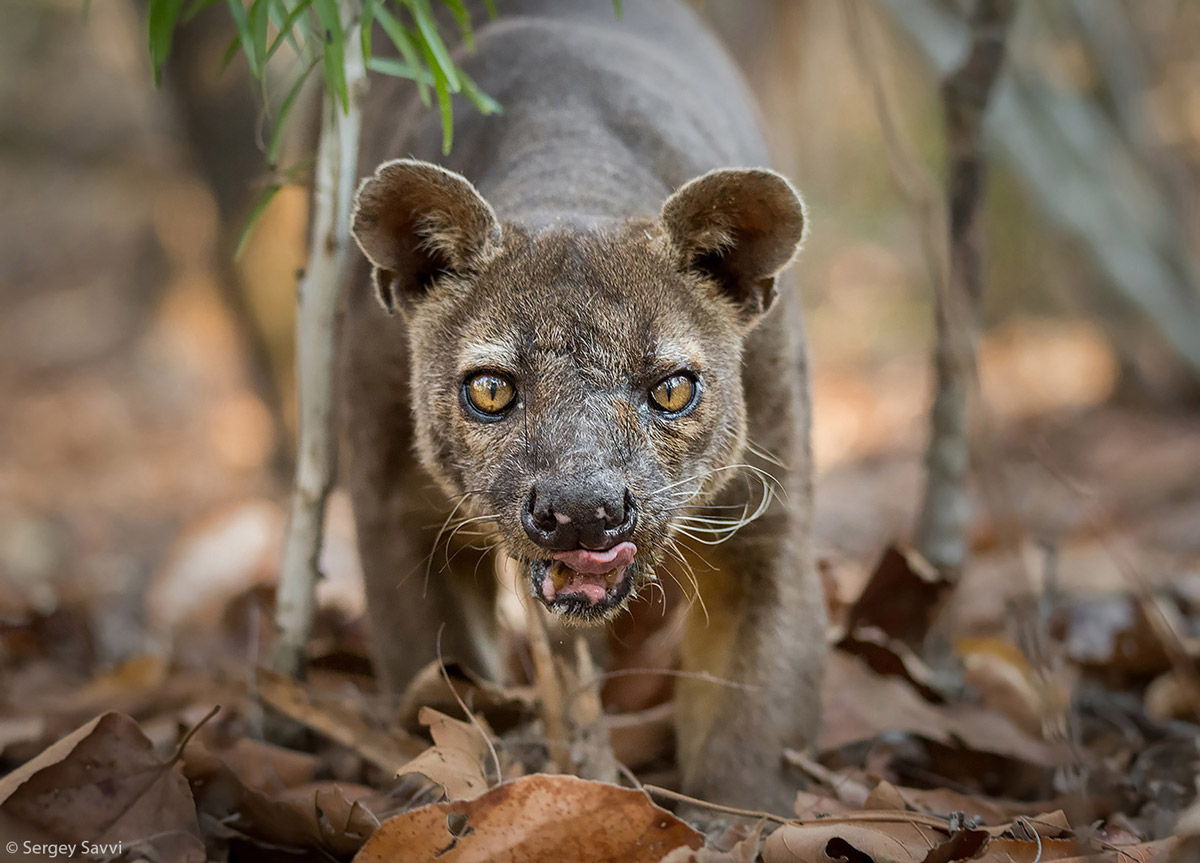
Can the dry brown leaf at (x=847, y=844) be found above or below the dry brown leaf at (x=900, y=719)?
above

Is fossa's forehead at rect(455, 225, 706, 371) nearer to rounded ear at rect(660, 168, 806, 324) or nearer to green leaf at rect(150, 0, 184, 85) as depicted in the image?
rounded ear at rect(660, 168, 806, 324)

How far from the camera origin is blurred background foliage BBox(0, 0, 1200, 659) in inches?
302

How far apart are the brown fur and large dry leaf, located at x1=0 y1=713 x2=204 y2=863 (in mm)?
1042

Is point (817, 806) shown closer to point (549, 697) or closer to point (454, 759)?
point (549, 697)

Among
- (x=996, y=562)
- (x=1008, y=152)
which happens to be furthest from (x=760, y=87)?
(x=996, y=562)

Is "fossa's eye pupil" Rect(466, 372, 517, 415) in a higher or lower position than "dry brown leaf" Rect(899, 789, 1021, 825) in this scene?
higher

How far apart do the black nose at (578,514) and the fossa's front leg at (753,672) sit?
3.21 ft

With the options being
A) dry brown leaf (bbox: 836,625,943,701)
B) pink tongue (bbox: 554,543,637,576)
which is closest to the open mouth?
pink tongue (bbox: 554,543,637,576)

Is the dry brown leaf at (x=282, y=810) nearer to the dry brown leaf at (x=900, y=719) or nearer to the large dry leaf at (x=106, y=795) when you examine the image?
the large dry leaf at (x=106, y=795)

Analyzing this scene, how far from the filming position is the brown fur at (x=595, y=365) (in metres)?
3.40

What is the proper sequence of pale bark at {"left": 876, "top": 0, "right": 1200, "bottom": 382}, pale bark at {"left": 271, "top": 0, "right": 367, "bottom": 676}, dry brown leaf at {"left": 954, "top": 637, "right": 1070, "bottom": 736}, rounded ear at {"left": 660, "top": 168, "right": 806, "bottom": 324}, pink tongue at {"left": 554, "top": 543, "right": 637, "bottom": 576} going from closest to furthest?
pink tongue at {"left": 554, "top": 543, "right": 637, "bottom": 576} → rounded ear at {"left": 660, "top": 168, "right": 806, "bottom": 324} → pale bark at {"left": 271, "top": 0, "right": 367, "bottom": 676} → dry brown leaf at {"left": 954, "top": 637, "right": 1070, "bottom": 736} → pale bark at {"left": 876, "top": 0, "right": 1200, "bottom": 382}

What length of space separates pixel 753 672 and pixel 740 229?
4.64 feet

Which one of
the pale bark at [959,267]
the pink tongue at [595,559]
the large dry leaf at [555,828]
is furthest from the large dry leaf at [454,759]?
the pale bark at [959,267]

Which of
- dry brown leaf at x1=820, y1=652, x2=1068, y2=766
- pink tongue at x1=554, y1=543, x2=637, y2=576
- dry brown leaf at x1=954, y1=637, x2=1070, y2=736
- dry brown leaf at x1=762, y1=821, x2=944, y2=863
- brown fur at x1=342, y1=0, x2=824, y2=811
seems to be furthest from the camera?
dry brown leaf at x1=954, y1=637, x2=1070, y2=736
